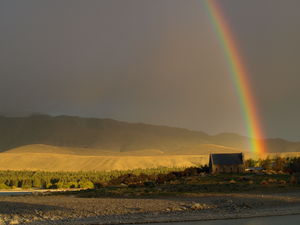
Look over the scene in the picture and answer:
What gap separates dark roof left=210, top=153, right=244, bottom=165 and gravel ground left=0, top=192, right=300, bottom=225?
25202 millimetres

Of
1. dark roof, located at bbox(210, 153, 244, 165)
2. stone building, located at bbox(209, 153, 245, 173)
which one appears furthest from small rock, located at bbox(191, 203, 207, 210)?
dark roof, located at bbox(210, 153, 244, 165)

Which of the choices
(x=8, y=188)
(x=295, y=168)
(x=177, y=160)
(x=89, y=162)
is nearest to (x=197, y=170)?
(x=295, y=168)

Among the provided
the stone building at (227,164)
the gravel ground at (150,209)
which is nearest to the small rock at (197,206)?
the gravel ground at (150,209)

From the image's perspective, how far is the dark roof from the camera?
59.2 meters

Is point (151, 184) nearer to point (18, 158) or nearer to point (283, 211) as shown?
point (283, 211)

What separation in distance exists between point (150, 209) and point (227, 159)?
33.0 meters

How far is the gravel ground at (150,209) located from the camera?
25.9 meters

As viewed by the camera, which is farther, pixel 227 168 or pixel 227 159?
pixel 227 159

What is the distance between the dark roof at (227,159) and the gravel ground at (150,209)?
82.7ft

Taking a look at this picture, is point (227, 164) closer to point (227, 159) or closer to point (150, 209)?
point (227, 159)

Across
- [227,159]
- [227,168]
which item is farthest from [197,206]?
[227,159]

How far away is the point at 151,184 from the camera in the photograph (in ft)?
151

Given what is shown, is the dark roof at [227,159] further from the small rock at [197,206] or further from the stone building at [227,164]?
the small rock at [197,206]

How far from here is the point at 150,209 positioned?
2852 cm
